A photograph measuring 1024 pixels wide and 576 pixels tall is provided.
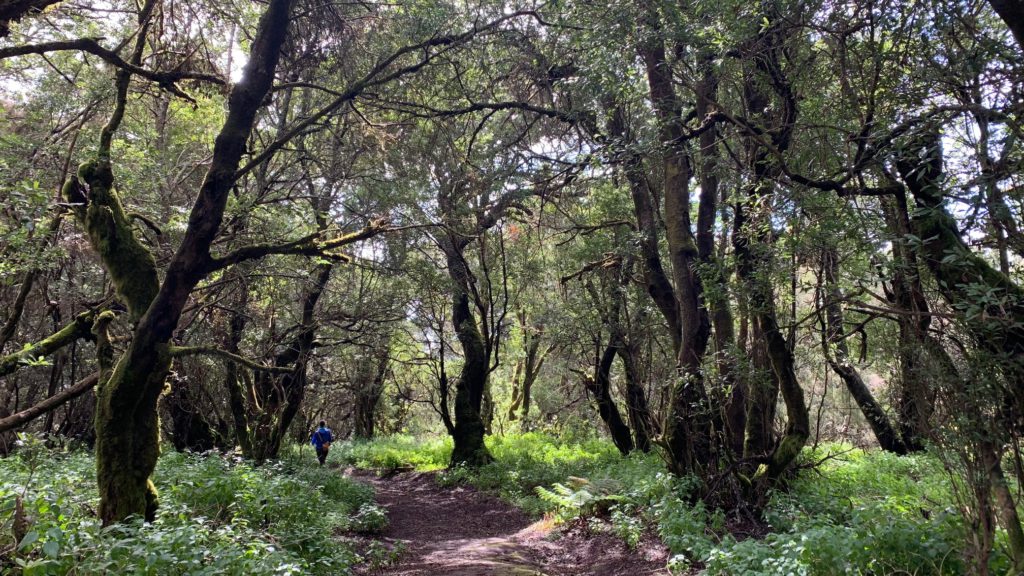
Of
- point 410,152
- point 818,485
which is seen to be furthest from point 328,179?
point 818,485

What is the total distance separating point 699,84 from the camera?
6633 millimetres

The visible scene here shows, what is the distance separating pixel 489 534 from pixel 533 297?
9.12 meters

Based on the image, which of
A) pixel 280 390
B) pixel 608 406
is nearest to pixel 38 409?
pixel 280 390

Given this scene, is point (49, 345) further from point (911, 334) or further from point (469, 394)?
point (469, 394)

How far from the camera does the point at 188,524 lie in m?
4.94

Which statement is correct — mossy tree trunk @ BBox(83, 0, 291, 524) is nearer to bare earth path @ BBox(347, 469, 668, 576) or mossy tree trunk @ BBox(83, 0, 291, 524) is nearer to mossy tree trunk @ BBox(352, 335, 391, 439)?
bare earth path @ BBox(347, 469, 668, 576)

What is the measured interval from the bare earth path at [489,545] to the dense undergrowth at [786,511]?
12.2 inches

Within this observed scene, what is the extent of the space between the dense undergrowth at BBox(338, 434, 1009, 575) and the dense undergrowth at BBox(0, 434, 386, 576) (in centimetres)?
331

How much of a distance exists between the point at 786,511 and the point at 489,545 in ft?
12.8

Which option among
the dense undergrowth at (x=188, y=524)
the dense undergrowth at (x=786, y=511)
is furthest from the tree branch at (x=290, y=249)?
the dense undergrowth at (x=786, y=511)

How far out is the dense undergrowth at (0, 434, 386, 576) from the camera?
3.69 meters

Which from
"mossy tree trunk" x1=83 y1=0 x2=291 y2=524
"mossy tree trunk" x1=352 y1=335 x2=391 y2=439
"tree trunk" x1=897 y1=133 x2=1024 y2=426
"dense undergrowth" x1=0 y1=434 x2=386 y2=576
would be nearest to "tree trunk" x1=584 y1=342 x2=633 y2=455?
"mossy tree trunk" x1=352 y1=335 x2=391 y2=439

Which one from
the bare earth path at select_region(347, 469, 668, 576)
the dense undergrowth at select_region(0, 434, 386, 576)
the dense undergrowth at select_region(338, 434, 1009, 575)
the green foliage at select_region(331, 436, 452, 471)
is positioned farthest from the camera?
the green foliage at select_region(331, 436, 452, 471)

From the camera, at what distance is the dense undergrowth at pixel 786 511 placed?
4.25m
